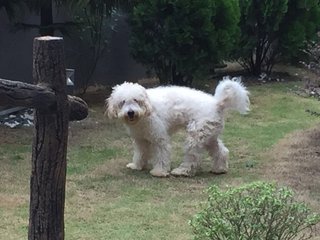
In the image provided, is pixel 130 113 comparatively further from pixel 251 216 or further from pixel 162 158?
pixel 251 216

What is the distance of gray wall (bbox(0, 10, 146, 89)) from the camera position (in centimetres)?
1058

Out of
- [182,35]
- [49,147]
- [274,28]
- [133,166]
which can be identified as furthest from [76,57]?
[49,147]

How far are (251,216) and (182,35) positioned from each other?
7.71m

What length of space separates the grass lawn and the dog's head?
1.96 feet

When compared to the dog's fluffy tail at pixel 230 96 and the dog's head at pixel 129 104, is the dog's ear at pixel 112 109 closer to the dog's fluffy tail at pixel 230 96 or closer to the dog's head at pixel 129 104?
the dog's head at pixel 129 104

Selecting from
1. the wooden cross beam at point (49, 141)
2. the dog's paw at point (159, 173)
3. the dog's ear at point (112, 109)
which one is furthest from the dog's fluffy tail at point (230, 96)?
the wooden cross beam at point (49, 141)

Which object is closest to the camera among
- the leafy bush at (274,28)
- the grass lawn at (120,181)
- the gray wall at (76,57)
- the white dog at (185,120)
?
the grass lawn at (120,181)

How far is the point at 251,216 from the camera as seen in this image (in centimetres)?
396

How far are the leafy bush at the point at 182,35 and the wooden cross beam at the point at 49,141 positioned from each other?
769cm

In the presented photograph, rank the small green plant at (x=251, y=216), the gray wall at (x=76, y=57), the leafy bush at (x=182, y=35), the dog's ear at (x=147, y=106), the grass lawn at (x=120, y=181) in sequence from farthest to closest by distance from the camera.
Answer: the leafy bush at (x=182, y=35)
the gray wall at (x=76, y=57)
the dog's ear at (x=147, y=106)
the grass lawn at (x=120, y=181)
the small green plant at (x=251, y=216)

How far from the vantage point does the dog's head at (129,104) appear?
6938 millimetres

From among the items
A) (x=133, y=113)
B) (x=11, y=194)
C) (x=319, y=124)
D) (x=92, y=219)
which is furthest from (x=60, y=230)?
(x=319, y=124)

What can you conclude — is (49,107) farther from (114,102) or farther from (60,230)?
(114,102)

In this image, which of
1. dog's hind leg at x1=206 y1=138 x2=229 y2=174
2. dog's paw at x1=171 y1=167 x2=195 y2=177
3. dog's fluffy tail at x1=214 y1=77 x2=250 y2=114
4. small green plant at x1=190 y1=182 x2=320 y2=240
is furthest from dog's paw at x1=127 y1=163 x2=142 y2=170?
small green plant at x1=190 y1=182 x2=320 y2=240
